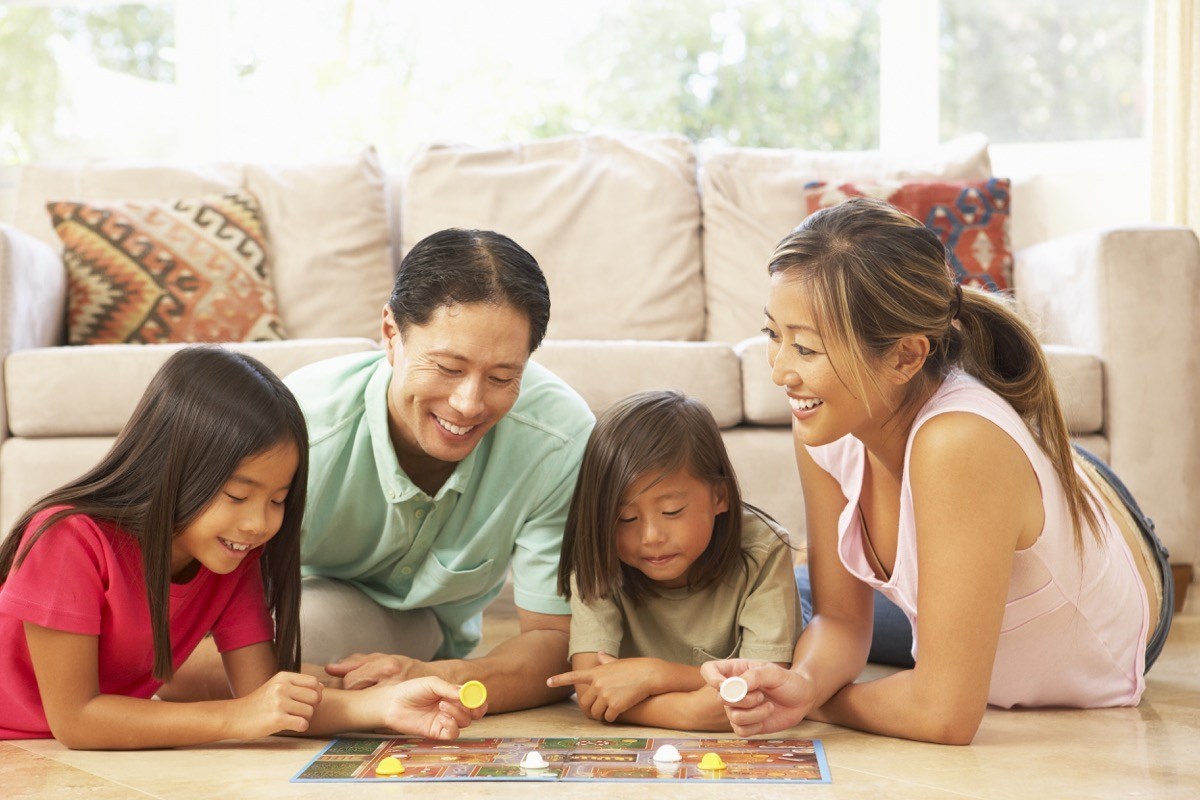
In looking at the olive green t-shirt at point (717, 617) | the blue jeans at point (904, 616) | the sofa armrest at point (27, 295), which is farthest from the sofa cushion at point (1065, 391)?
the sofa armrest at point (27, 295)

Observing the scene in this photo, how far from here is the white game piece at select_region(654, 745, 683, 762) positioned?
1412 millimetres

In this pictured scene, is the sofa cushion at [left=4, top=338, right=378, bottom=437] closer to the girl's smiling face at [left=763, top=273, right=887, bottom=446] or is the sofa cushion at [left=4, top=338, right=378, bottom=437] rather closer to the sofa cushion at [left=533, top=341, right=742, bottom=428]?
the sofa cushion at [left=533, top=341, right=742, bottom=428]

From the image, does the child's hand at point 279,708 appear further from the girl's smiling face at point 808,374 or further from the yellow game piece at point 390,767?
the girl's smiling face at point 808,374

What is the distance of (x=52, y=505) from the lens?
148cm

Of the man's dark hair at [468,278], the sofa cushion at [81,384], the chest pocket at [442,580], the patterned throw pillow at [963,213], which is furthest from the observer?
the patterned throw pillow at [963,213]

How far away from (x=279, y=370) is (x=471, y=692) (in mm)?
1298

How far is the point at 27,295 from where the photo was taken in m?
2.71

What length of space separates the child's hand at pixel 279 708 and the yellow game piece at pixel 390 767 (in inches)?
4.8

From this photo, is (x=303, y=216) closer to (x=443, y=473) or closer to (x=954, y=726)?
(x=443, y=473)

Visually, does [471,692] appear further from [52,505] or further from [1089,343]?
[1089,343]

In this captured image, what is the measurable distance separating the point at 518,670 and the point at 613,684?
15 cm

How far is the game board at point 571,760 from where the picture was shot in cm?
135

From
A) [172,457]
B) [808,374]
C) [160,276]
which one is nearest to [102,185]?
[160,276]

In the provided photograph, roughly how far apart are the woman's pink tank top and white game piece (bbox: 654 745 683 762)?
0.37 m
